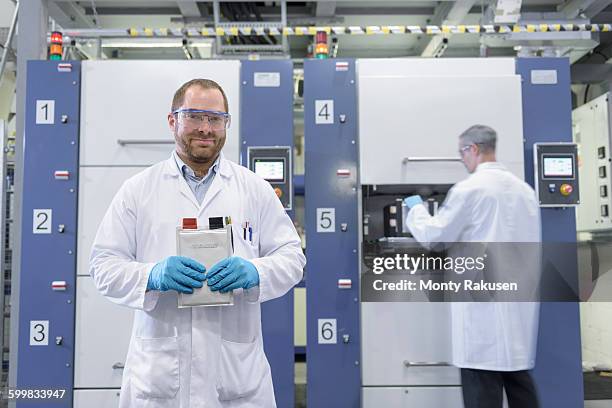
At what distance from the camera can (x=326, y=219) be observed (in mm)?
2773

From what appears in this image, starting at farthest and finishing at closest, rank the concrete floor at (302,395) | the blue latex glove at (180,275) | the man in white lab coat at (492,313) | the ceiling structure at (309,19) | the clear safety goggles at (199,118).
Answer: the ceiling structure at (309,19)
the concrete floor at (302,395)
the man in white lab coat at (492,313)
the clear safety goggles at (199,118)
the blue latex glove at (180,275)

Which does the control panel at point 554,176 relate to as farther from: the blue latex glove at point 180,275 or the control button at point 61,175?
the control button at point 61,175

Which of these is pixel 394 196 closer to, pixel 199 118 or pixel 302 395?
pixel 199 118

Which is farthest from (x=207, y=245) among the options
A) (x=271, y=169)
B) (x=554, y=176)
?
(x=554, y=176)

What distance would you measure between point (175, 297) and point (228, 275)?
0.74 feet

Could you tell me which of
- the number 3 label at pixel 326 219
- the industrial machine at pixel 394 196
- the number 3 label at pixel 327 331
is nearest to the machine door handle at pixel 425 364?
the industrial machine at pixel 394 196

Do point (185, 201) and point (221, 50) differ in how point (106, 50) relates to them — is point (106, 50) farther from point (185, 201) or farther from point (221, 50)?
point (185, 201)

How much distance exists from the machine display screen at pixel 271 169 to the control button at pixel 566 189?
1.47m

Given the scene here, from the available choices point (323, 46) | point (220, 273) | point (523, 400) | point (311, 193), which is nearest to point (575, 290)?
point (523, 400)

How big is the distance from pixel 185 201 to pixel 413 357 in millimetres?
1629

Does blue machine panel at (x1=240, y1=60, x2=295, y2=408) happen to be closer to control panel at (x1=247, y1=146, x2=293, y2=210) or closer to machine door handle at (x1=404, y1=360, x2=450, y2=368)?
control panel at (x1=247, y1=146, x2=293, y2=210)

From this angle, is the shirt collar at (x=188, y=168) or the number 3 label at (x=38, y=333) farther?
the number 3 label at (x=38, y=333)

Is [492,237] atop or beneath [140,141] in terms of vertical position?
beneath

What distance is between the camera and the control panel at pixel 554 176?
2748 millimetres
